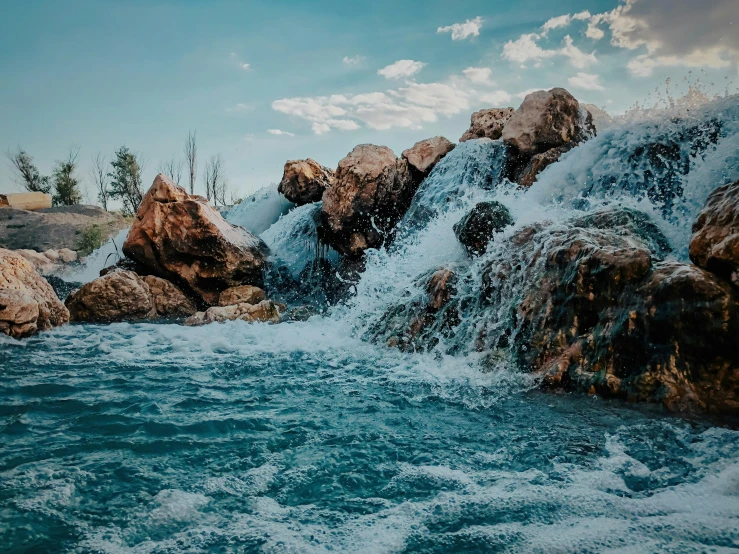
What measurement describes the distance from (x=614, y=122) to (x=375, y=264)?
5067mm

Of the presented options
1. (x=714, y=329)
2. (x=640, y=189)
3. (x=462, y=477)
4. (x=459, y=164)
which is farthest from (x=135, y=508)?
(x=459, y=164)

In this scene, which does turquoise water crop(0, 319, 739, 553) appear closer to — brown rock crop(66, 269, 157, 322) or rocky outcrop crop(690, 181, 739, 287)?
rocky outcrop crop(690, 181, 739, 287)

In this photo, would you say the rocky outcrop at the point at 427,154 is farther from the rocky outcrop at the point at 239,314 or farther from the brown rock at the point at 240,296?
the rocky outcrop at the point at 239,314

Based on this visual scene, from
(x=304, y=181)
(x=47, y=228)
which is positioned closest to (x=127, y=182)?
(x=47, y=228)

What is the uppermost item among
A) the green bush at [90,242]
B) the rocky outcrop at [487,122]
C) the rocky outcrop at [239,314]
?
the rocky outcrop at [487,122]

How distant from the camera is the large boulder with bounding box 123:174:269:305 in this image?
10.5 meters

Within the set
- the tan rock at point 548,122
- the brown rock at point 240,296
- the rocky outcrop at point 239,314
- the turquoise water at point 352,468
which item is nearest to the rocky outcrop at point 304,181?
the brown rock at point 240,296

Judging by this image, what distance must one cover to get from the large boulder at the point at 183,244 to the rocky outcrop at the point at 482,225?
19.9 ft

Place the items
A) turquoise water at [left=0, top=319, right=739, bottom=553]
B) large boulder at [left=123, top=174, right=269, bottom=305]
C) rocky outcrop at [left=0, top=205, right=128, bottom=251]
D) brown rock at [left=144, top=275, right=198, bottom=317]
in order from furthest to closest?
rocky outcrop at [left=0, top=205, right=128, bottom=251]
large boulder at [left=123, top=174, right=269, bottom=305]
brown rock at [left=144, top=275, right=198, bottom=317]
turquoise water at [left=0, top=319, right=739, bottom=553]

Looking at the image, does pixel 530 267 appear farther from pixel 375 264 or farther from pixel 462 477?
pixel 375 264

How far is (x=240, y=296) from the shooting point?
1064 cm

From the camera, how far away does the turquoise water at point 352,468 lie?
2.29 metres

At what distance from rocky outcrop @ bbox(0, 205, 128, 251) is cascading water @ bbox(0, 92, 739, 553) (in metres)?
19.2

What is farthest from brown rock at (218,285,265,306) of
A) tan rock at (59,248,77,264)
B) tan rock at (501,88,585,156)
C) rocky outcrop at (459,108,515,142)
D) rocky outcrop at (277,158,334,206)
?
tan rock at (59,248,77,264)
